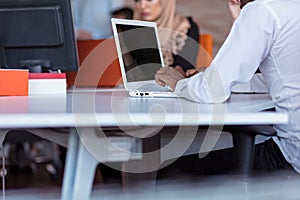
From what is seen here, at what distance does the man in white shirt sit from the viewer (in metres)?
1.46

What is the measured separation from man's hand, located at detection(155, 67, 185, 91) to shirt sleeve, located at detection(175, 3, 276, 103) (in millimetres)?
271

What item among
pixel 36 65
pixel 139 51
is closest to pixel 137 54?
pixel 139 51

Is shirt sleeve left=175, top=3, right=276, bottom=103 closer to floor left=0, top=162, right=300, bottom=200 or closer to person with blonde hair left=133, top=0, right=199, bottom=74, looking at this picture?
floor left=0, top=162, right=300, bottom=200

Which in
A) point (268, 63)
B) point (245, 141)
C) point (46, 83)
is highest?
point (268, 63)

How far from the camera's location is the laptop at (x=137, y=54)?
210 centimetres

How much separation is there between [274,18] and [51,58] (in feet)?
3.95

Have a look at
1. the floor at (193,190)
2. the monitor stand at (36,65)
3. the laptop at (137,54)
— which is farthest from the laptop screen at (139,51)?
the floor at (193,190)

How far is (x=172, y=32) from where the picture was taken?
164 inches

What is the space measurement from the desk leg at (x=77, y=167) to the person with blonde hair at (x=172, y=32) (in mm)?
2461

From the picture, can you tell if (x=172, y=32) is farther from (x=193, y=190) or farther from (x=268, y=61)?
(x=193, y=190)

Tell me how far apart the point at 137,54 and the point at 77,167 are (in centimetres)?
98

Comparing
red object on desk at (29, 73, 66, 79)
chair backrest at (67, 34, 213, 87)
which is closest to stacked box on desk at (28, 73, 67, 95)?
red object on desk at (29, 73, 66, 79)

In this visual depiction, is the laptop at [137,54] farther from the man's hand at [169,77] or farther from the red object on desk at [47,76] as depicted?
the red object on desk at [47,76]

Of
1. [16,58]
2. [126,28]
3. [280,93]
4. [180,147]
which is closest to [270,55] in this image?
[280,93]
